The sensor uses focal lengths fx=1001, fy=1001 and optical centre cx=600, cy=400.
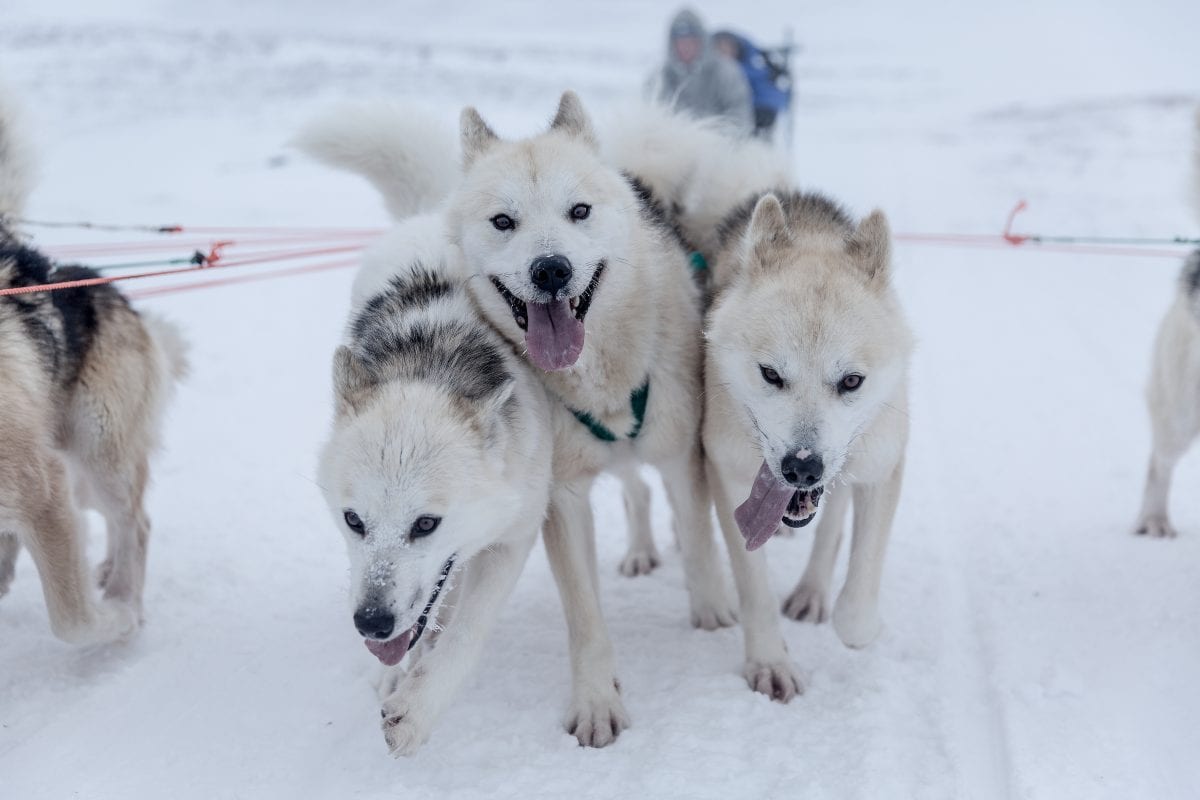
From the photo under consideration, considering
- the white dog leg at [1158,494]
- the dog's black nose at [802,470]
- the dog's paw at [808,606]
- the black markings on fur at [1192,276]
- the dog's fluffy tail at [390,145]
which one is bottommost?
the dog's paw at [808,606]

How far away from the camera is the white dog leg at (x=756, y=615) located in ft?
9.71

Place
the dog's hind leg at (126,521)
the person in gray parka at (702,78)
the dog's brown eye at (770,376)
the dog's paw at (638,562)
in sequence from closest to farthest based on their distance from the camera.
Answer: the dog's brown eye at (770,376)
the dog's hind leg at (126,521)
the dog's paw at (638,562)
the person in gray parka at (702,78)

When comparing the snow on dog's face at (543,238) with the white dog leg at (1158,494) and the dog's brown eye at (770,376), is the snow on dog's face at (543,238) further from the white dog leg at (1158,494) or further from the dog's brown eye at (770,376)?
the white dog leg at (1158,494)

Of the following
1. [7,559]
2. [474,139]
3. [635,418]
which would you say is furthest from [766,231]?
[7,559]

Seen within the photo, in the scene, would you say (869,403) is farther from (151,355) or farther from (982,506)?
(151,355)

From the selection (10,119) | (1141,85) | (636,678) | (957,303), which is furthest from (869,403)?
(1141,85)

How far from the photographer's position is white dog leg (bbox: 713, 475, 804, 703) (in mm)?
2961

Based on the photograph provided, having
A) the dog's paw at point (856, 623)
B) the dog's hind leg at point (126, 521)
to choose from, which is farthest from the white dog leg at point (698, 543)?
the dog's hind leg at point (126, 521)

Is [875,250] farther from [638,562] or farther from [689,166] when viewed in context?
[638,562]

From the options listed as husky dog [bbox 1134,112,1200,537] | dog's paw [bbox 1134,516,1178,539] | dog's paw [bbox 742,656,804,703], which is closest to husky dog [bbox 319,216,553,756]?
dog's paw [bbox 742,656,804,703]

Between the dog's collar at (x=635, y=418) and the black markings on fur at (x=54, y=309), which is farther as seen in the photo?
the black markings on fur at (x=54, y=309)

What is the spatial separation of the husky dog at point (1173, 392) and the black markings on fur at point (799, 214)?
126 centimetres

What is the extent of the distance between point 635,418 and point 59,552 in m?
1.72

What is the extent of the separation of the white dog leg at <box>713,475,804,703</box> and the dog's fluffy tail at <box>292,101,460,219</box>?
1631mm
